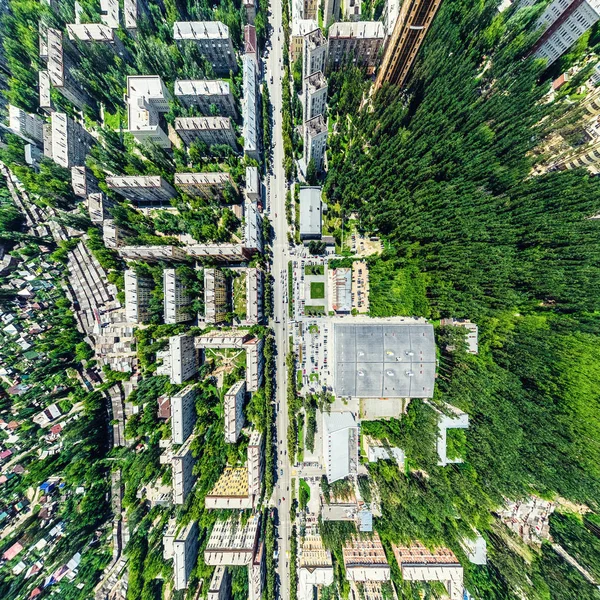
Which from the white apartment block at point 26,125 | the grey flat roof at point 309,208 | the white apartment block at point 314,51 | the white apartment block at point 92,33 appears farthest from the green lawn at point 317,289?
the white apartment block at point 26,125

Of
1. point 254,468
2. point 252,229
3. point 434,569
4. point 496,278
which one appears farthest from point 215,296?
point 434,569

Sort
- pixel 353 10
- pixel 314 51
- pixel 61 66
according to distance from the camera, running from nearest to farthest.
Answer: pixel 314 51
pixel 61 66
pixel 353 10

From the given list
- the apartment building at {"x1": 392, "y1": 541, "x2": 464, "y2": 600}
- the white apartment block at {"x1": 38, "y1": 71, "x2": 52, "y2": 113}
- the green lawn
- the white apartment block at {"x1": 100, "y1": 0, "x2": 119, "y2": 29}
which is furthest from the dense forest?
the white apartment block at {"x1": 38, "y1": 71, "x2": 52, "y2": 113}

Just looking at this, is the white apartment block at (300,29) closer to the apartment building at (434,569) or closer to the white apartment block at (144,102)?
the white apartment block at (144,102)

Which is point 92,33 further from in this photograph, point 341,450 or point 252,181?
point 341,450

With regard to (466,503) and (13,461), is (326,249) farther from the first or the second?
(13,461)

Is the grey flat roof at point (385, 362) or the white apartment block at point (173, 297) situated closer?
the white apartment block at point (173, 297)

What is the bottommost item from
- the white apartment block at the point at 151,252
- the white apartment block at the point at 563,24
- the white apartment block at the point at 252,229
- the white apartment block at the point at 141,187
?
the white apartment block at the point at 151,252
